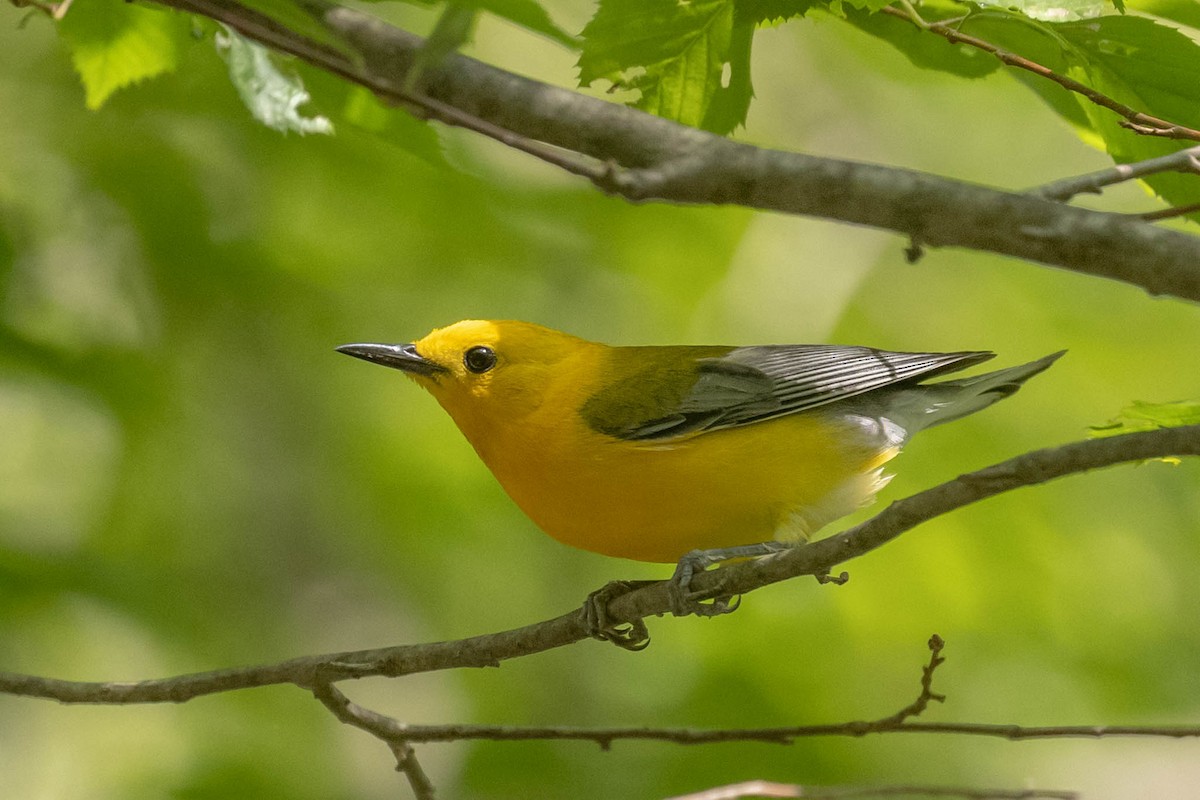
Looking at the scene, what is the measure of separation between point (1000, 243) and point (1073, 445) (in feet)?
1.37

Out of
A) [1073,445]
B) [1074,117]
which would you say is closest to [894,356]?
[1074,117]

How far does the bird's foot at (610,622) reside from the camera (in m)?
3.84

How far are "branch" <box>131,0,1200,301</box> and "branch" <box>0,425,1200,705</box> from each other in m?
0.43

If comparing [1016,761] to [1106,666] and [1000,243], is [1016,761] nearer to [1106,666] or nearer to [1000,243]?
[1106,666]

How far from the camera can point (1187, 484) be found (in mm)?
7105

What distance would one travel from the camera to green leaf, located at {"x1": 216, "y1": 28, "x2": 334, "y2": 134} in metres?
3.97

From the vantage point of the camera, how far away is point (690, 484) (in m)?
4.77

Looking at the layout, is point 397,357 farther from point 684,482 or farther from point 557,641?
point 557,641

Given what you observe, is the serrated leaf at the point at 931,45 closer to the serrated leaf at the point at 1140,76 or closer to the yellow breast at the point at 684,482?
the serrated leaf at the point at 1140,76

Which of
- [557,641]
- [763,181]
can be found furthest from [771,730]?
[763,181]

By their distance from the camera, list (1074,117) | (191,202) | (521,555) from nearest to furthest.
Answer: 1. (1074,117)
2. (191,202)
3. (521,555)

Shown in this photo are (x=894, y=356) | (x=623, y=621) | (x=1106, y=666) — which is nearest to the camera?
(x=623, y=621)

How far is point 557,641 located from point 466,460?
4.69 meters

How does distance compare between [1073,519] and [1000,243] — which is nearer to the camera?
[1000,243]
